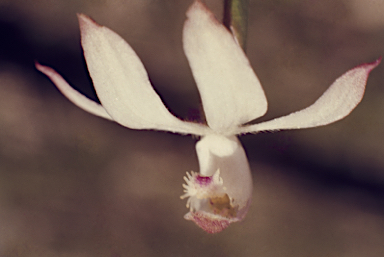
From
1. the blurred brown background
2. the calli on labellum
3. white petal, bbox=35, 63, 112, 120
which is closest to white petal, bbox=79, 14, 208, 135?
the calli on labellum

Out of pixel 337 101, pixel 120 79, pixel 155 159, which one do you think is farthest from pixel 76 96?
pixel 155 159

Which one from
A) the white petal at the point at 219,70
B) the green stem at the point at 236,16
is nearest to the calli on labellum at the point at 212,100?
the white petal at the point at 219,70

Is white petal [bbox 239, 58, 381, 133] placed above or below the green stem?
below

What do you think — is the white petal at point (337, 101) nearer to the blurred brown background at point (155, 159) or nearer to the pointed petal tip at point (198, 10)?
the pointed petal tip at point (198, 10)

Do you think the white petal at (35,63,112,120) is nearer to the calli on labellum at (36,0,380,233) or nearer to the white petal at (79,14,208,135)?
the calli on labellum at (36,0,380,233)

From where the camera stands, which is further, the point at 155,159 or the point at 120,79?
the point at 155,159

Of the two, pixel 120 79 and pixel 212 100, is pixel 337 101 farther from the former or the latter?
pixel 120 79
